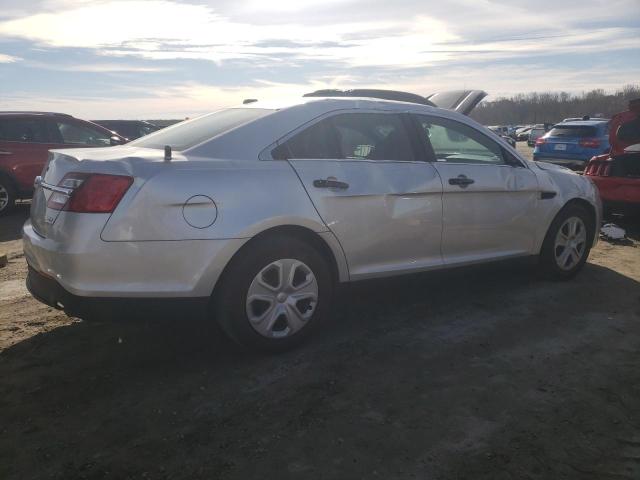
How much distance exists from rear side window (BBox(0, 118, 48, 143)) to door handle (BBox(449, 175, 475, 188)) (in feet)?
25.6

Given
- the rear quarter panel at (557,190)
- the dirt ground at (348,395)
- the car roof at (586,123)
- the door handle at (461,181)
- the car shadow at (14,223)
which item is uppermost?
the car roof at (586,123)

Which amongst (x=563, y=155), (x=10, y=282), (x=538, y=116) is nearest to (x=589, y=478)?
(x=10, y=282)

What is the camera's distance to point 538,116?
111062 millimetres

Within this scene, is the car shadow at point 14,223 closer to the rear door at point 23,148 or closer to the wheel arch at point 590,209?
the rear door at point 23,148

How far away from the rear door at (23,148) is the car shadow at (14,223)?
0.49 metres

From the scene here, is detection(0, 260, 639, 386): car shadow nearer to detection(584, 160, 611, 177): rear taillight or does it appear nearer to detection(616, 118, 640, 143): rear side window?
detection(584, 160, 611, 177): rear taillight

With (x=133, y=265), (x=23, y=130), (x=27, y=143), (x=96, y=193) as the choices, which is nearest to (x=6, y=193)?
(x=27, y=143)

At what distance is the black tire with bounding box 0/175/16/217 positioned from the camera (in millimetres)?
9188

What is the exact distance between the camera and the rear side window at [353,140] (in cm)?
364

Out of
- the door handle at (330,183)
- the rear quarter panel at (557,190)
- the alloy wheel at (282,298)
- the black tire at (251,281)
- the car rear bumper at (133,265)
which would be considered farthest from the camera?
the rear quarter panel at (557,190)

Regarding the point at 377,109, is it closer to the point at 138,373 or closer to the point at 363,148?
the point at 363,148

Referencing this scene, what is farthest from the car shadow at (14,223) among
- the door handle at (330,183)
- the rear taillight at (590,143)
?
the rear taillight at (590,143)

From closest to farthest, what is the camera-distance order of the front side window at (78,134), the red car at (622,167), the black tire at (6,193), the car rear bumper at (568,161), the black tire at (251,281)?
the black tire at (251,281) < the red car at (622,167) < the black tire at (6,193) < the front side window at (78,134) < the car rear bumper at (568,161)

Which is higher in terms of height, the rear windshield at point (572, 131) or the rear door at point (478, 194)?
the rear windshield at point (572, 131)
